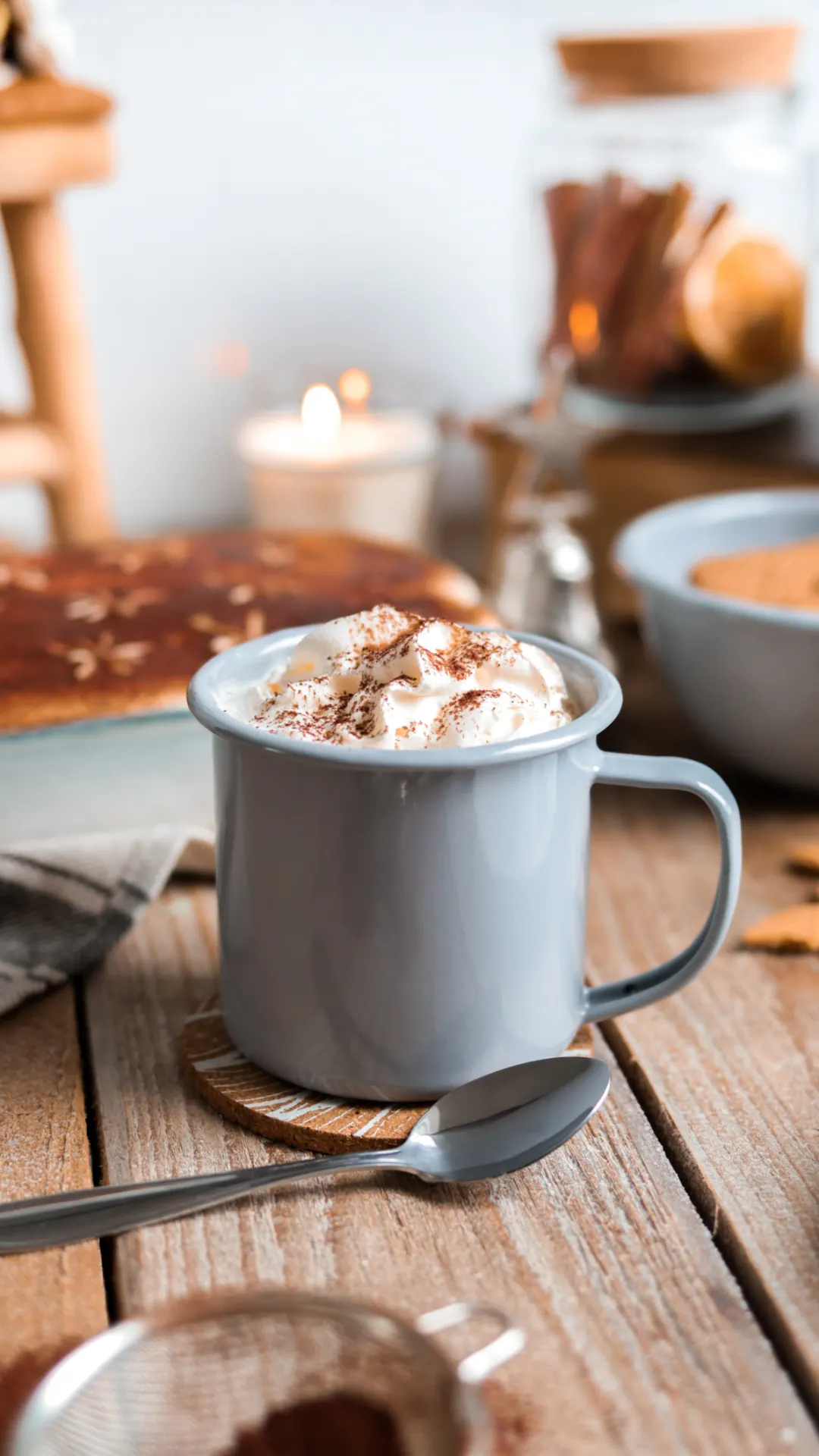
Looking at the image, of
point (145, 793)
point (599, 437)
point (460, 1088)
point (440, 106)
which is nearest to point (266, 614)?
point (145, 793)

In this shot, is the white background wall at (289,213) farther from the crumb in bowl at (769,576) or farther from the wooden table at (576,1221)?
the wooden table at (576,1221)

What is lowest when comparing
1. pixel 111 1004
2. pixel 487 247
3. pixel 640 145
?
pixel 111 1004

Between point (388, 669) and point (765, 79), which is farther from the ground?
point (765, 79)

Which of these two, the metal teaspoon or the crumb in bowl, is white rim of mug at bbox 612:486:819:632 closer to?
the crumb in bowl

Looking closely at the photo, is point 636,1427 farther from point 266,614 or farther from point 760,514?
point 760,514

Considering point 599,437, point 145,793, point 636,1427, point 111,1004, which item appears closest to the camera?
point 636,1427

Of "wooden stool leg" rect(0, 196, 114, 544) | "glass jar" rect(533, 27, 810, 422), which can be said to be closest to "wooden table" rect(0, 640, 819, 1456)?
"wooden stool leg" rect(0, 196, 114, 544)

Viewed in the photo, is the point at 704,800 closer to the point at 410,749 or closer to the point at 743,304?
the point at 410,749
